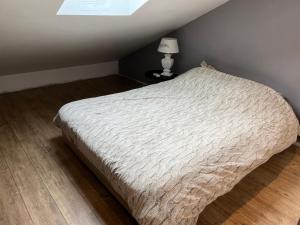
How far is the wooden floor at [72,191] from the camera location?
167cm

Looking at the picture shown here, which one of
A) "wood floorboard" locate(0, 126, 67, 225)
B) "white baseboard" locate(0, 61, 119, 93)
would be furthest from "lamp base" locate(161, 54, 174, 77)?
"wood floorboard" locate(0, 126, 67, 225)

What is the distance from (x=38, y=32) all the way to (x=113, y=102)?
1.03 m

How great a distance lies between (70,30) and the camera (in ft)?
8.70

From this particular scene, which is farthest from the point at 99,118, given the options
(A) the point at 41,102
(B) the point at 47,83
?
(B) the point at 47,83

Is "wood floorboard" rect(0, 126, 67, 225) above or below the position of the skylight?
below

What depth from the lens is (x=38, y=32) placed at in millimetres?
2492

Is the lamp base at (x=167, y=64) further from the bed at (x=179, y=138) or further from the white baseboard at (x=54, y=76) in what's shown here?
the white baseboard at (x=54, y=76)

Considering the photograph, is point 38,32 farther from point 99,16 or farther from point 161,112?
point 161,112

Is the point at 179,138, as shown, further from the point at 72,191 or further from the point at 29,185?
the point at 29,185

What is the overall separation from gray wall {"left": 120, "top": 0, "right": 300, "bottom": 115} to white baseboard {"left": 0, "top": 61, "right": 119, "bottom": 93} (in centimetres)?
172

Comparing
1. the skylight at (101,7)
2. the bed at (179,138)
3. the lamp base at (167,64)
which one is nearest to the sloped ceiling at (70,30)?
the skylight at (101,7)

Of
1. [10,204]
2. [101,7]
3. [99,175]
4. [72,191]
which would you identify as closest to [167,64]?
[101,7]

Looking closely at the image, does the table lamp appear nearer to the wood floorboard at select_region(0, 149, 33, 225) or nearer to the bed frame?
the bed frame

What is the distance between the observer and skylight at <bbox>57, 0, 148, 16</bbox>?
Result: 2244 mm
